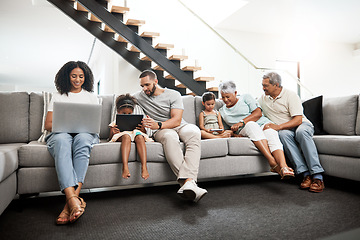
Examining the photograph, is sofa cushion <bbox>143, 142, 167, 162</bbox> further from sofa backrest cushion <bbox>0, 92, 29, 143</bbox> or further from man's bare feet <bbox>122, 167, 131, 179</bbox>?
sofa backrest cushion <bbox>0, 92, 29, 143</bbox>

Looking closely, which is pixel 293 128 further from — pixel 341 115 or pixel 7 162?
pixel 7 162

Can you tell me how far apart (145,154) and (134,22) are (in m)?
3.08

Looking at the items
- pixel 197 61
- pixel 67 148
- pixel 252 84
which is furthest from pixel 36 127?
pixel 252 84

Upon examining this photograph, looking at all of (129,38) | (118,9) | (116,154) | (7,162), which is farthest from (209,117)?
(118,9)

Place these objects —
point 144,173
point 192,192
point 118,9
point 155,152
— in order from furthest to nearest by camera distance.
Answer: point 118,9, point 155,152, point 144,173, point 192,192

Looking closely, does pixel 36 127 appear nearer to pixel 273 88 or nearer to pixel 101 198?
pixel 101 198

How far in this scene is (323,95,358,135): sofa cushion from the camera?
2.78m

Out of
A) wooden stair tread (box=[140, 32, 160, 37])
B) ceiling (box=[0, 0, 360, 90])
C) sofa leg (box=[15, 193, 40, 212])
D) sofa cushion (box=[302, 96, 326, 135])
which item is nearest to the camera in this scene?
sofa leg (box=[15, 193, 40, 212])

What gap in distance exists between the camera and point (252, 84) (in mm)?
5223

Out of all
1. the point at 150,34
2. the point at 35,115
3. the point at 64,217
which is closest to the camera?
the point at 64,217

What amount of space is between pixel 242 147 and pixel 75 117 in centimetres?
141

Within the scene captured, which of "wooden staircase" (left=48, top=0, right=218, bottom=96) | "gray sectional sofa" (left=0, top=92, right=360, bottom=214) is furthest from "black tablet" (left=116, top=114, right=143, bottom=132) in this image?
"wooden staircase" (left=48, top=0, right=218, bottom=96)

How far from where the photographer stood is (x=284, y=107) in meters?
2.74

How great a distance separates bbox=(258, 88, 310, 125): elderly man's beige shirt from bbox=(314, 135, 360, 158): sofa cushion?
0.30m
